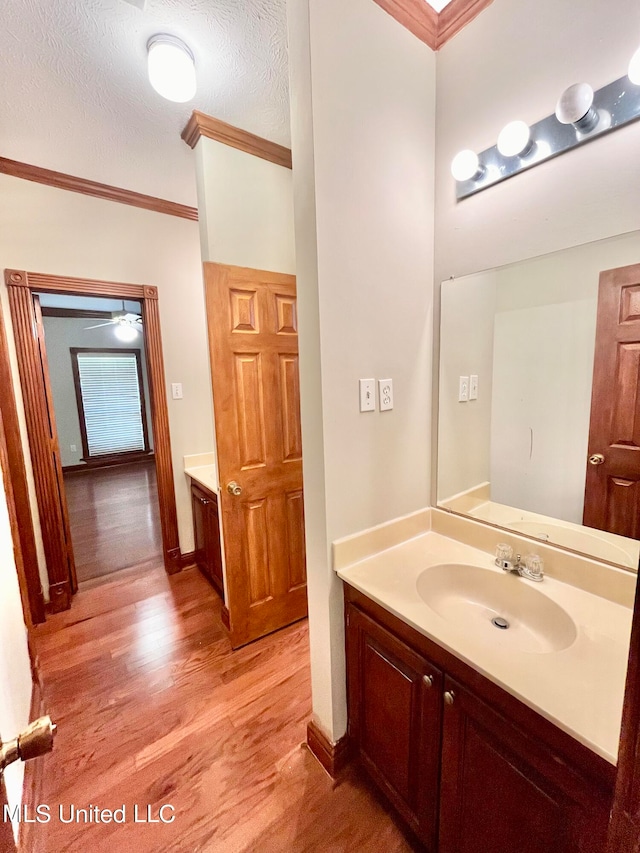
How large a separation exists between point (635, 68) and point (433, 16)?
2.77 feet

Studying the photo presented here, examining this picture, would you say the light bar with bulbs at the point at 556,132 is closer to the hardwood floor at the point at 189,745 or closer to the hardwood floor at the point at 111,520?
the hardwood floor at the point at 189,745

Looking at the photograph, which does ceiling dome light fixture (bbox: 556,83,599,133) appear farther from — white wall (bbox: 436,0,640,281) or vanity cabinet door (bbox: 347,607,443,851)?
vanity cabinet door (bbox: 347,607,443,851)

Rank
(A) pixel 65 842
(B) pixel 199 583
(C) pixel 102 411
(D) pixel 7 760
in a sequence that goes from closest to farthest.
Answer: (D) pixel 7 760
(A) pixel 65 842
(B) pixel 199 583
(C) pixel 102 411

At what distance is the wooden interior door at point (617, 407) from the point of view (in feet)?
3.14

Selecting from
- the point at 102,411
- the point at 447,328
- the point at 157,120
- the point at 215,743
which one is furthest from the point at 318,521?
the point at 102,411

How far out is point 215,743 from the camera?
1.44m

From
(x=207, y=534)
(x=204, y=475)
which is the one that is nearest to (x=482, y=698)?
(x=207, y=534)

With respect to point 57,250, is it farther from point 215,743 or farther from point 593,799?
point 593,799

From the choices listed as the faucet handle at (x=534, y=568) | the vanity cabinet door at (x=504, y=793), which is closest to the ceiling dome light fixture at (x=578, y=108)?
the faucet handle at (x=534, y=568)

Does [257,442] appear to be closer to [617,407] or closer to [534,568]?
[534,568]

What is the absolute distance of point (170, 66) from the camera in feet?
4.46

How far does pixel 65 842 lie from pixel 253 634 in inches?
38.8

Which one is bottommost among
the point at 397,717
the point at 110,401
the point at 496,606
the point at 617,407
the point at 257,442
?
the point at 397,717

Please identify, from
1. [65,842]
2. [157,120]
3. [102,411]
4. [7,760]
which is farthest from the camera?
[102,411]
